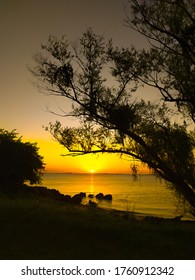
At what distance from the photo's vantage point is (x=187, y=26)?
18016 millimetres

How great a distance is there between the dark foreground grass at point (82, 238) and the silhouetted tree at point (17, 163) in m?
20.5

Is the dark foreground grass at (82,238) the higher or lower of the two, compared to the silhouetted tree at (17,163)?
lower

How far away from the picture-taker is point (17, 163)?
42.9 metres

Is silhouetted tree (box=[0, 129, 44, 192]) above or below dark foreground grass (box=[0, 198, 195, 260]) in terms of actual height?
above

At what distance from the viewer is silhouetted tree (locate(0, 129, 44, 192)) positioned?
141 ft

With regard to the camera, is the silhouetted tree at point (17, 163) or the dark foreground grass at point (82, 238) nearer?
the dark foreground grass at point (82, 238)

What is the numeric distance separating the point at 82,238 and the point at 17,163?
26018 mm

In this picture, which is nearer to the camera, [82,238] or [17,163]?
[82,238]

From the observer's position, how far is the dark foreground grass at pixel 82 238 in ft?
51.5

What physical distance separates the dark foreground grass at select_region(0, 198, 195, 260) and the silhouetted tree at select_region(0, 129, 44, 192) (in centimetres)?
2050

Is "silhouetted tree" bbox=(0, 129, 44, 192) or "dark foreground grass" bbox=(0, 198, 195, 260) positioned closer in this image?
"dark foreground grass" bbox=(0, 198, 195, 260)
